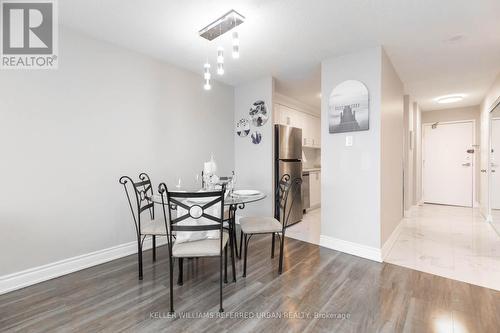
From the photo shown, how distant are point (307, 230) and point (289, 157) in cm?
125

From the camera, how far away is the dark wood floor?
161 centimetres

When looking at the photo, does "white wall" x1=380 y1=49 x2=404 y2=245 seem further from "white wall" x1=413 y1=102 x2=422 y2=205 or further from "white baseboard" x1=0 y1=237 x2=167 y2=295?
"white baseboard" x1=0 y1=237 x2=167 y2=295

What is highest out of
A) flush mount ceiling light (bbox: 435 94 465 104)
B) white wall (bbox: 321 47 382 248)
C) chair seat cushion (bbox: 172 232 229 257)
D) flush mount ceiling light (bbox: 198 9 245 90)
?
flush mount ceiling light (bbox: 435 94 465 104)

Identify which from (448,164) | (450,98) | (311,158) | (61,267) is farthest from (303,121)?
(61,267)

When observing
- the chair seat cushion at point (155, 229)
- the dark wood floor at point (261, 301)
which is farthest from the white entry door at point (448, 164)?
the chair seat cushion at point (155, 229)

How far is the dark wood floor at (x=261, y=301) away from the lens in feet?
5.27

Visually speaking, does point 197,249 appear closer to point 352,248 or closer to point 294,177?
point 352,248

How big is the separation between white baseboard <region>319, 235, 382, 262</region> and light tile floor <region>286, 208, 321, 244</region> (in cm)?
20

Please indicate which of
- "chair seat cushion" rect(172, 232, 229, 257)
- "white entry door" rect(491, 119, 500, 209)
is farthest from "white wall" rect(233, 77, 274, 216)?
"white entry door" rect(491, 119, 500, 209)

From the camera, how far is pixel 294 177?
4188mm

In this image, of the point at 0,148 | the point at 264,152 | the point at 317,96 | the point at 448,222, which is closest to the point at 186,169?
the point at 264,152

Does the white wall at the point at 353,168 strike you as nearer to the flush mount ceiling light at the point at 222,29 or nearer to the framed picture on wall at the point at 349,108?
the framed picture on wall at the point at 349,108

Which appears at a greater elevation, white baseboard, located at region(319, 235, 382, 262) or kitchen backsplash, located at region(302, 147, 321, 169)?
kitchen backsplash, located at region(302, 147, 321, 169)

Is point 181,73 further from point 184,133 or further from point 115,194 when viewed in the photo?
point 115,194
